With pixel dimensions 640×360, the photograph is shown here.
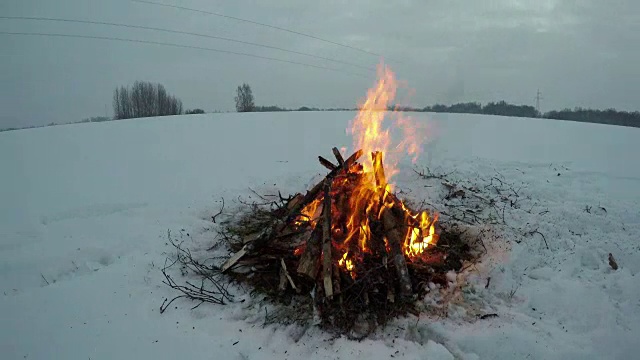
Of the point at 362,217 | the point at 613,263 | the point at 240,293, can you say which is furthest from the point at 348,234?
the point at 613,263


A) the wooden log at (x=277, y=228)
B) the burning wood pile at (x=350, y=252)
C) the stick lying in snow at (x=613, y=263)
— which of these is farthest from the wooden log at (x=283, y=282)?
the stick lying in snow at (x=613, y=263)

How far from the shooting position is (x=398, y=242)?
4219 millimetres

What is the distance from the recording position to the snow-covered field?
130 inches

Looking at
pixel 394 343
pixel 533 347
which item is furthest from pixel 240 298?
pixel 533 347

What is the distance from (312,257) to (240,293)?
2.95 feet

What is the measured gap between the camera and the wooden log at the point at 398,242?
388cm

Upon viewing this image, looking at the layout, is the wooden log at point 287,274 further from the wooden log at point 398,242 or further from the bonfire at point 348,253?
the wooden log at point 398,242

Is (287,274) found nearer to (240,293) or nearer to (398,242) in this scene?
(240,293)

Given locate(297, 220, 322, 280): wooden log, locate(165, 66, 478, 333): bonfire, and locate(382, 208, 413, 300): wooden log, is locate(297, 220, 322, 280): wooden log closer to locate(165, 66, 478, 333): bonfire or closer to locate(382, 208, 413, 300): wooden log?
locate(165, 66, 478, 333): bonfire

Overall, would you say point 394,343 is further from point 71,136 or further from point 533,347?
point 71,136

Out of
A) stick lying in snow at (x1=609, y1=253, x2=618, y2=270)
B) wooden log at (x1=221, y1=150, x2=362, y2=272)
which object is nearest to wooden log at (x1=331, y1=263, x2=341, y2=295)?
wooden log at (x1=221, y1=150, x2=362, y2=272)

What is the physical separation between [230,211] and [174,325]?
279 centimetres

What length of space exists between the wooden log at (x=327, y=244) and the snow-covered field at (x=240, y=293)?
497 millimetres

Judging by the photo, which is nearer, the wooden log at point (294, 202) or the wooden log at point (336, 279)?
the wooden log at point (336, 279)
